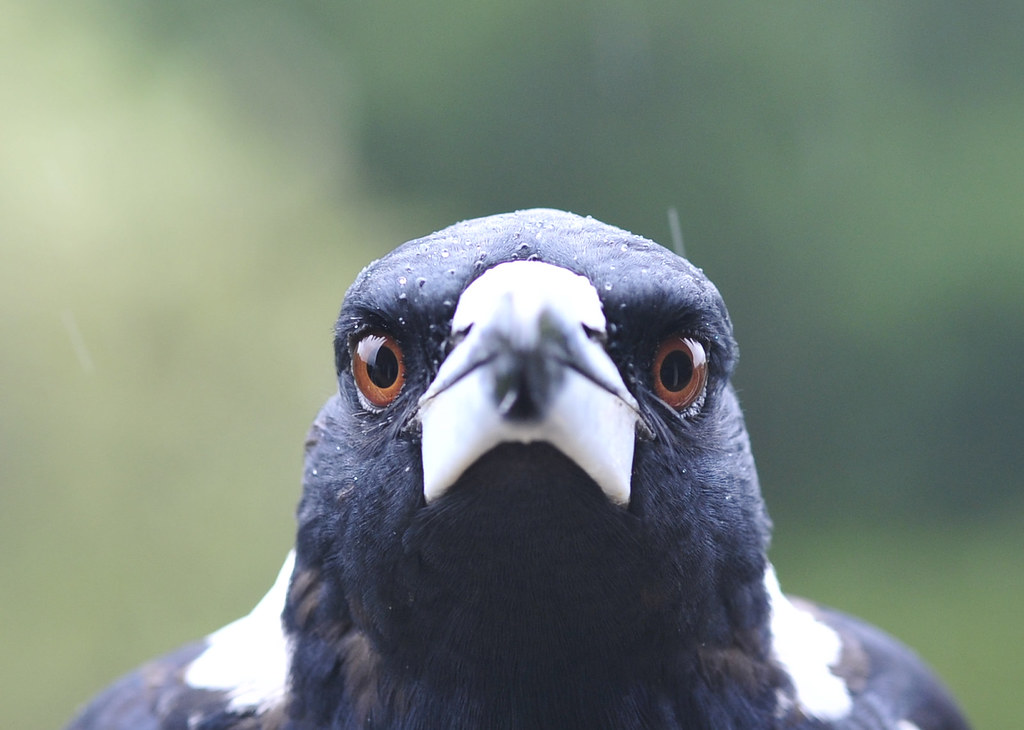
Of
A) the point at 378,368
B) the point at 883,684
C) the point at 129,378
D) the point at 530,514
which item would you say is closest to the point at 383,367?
the point at 378,368

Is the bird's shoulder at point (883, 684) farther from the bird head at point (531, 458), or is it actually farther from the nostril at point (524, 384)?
the nostril at point (524, 384)

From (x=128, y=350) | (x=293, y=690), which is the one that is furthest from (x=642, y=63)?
(x=293, y=690)

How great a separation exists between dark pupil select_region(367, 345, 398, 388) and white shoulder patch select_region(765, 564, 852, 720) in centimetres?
55

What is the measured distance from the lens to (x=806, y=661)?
1439 mm

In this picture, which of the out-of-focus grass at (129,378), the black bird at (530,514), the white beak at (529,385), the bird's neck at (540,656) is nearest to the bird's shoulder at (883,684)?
the black bird at (530,514)

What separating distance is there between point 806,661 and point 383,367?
696 millimetres

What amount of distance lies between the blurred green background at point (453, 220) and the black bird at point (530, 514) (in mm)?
2556

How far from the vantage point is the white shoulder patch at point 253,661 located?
1.36 m

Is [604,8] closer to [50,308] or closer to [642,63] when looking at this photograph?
[642,63]

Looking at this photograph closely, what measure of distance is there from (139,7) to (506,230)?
3504 mm

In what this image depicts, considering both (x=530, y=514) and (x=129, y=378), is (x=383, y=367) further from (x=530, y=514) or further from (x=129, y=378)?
(x=129, y=378)

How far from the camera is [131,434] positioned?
12.4 ft

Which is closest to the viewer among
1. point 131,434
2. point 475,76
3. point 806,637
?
point 806,637

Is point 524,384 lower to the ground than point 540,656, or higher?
higher
